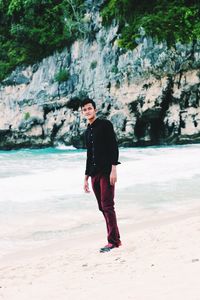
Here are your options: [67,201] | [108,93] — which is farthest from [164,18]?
[108,93]

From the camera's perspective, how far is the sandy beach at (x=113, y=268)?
262cm

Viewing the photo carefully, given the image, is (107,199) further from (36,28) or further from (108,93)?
(36,28)

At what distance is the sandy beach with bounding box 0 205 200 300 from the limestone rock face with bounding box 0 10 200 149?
1920cm

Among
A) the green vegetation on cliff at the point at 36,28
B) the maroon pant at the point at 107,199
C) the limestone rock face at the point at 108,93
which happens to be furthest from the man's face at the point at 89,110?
the green vegetation on cliff at the point at 36,28

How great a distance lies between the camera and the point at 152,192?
8180mm

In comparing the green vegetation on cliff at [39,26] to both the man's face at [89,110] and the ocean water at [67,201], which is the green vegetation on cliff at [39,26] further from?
the man's face at [89,110]

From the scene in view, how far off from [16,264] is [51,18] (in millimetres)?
26664

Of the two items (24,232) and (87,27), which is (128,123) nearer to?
(87,27)

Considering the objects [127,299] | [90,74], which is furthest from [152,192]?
[90,74]

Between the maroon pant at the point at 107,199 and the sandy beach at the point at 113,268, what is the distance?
0.63 feet

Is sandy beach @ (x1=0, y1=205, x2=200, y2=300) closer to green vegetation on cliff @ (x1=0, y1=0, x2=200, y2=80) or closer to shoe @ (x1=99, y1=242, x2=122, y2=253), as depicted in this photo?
shoe @ (x1=99, y1=242, x2=122, y2=253)

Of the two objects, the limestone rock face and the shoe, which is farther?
the limestone rock face

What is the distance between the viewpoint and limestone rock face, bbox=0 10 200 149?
23438 millimetres

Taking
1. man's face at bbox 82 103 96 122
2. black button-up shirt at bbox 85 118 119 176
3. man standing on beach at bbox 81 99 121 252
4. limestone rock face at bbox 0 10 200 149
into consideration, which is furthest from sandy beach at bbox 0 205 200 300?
limestone rock face at bbox 0 10 200 149
